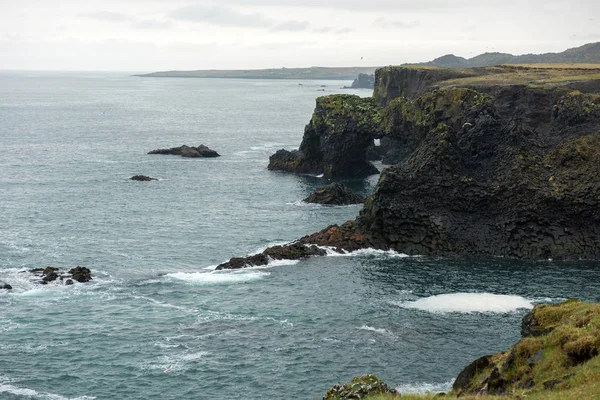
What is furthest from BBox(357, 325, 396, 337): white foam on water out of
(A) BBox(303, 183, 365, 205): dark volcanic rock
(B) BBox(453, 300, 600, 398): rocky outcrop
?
(A) BBox(303, 183, 365, 205): dark volcanic rock

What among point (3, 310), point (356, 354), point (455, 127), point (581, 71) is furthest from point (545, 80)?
point (3, 310)

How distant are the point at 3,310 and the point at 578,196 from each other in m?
58.7

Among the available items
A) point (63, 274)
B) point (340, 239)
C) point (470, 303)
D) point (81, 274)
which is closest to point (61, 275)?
point (63, 274)

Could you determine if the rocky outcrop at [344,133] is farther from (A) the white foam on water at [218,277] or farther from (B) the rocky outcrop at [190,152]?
(A) the white foam on water at [218,277]

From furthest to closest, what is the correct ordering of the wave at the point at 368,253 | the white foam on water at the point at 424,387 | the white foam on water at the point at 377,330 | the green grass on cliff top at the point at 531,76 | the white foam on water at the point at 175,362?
the green grass on cliff top at the point at 531,76 → the wave at the point at 368,253 → the white foam on water at the point at 377,330 → the white foam on water at the point at 175,362 → the white foam on water at the point at 424,387

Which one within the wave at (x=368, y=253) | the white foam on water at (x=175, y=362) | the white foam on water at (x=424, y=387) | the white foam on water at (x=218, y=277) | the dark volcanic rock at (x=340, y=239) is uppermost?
the dark volcanic rock at (x=340, y=239)

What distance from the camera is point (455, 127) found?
343 ft

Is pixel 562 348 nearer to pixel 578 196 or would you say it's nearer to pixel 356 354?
pixel 356 354

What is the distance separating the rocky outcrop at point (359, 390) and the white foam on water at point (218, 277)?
35146 millimetres

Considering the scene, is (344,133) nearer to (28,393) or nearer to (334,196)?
(334,196)

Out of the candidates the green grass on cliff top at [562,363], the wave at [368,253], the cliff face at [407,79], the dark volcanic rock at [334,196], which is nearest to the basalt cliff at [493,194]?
the wave at [368,253]

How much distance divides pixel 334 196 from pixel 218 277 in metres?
36.4

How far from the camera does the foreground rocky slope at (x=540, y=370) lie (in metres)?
32.2

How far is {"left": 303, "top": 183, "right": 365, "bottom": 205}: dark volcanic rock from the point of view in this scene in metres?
105
